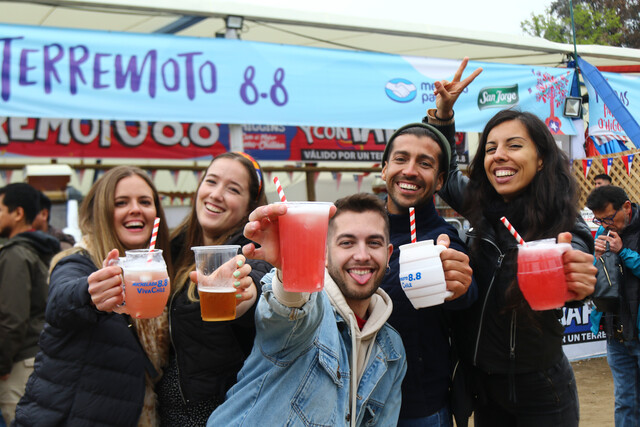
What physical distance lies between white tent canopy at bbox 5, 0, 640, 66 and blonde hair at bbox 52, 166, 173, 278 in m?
3.42

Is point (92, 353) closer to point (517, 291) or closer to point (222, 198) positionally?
point (222, 198)

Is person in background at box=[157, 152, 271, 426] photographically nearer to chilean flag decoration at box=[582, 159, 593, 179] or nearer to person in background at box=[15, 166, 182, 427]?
person in background at box=[15, 166, 182, 427]

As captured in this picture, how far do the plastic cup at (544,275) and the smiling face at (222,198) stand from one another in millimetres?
1302

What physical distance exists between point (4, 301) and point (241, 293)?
2.55 meters

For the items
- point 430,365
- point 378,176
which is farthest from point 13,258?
point 378,176

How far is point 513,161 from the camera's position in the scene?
2.55 m

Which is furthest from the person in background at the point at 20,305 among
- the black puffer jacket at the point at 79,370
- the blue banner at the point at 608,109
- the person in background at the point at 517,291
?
the blue banner at the point at 608,109

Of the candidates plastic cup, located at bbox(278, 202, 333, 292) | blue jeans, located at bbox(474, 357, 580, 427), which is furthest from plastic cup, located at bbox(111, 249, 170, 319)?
blue jeans, located at bbox(474, 357, 580, 427)

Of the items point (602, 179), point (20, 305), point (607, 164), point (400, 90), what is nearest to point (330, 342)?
point (20, 305)

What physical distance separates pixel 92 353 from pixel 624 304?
4.30 m

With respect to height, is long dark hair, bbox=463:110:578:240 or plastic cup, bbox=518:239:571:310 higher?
long dark hair, bbox=463:110:578:240

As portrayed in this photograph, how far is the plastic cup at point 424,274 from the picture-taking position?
2.17m

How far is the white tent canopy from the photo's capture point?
570 cm

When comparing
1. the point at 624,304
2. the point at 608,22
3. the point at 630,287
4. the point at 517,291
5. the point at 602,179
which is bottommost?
the point at 624,304
